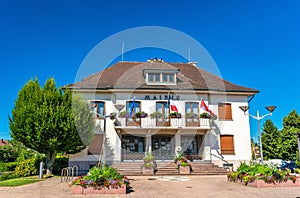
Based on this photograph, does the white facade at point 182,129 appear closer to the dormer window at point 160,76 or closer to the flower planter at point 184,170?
the dormer window at point 160,76

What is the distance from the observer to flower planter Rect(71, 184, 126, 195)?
10.3m

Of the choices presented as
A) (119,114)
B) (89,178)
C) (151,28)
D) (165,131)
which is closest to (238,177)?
(89,178)

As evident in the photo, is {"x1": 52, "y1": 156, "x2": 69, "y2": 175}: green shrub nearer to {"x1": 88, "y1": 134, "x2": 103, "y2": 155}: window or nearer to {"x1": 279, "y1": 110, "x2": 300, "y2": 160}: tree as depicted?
{"x1": 88, "y1": 134, "x2": 103, "y2": 155}: window

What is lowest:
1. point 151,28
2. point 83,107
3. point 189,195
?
point 189,195

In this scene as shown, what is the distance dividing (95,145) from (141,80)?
6.63m

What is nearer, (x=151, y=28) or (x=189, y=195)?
(x=189, y=195)

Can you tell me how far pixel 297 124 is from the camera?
74.7 feet

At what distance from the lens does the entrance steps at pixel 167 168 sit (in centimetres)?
1859

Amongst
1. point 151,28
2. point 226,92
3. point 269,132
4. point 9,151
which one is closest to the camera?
point 151,28

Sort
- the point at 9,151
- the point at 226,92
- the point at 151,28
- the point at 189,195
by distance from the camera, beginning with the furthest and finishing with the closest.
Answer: the point at 9,151
the point at 226,92
the point at 151,28
the point at 189,195

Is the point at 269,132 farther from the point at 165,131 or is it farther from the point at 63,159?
the point at 63,159

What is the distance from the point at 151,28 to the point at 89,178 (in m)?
12.6

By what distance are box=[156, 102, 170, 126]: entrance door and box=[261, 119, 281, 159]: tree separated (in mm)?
9871

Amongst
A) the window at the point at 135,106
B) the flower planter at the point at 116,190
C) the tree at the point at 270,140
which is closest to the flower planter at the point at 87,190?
the flower planter at the point at 116,190
